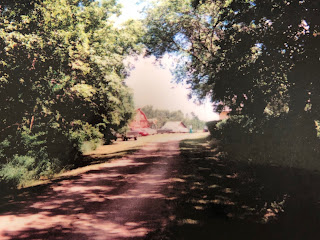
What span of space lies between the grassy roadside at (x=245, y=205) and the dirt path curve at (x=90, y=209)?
0.60 meters

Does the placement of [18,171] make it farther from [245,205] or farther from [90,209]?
[245,205]

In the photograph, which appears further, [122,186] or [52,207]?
[122,186]

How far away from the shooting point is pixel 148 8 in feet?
75.6

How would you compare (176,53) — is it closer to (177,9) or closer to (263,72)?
(177,9)

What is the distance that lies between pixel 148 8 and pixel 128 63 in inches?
237

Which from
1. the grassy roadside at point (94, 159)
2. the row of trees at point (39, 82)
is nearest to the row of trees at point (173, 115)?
the grassy roadside at point (94, 159)

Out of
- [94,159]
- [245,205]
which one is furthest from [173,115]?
[245,205]

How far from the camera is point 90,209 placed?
6.82m

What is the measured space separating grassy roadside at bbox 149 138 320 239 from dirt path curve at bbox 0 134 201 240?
60 centimetres

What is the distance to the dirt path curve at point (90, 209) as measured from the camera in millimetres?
5414

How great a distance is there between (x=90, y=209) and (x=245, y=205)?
193 inches

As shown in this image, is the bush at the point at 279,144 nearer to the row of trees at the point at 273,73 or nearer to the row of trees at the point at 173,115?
the row of trees at the point at 273,73

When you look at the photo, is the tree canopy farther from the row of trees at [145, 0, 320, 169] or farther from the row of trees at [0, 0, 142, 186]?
the row of trees at [0, 0, 142, 186]

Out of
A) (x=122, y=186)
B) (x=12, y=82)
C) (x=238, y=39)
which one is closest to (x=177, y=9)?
(x=238, y=39)
